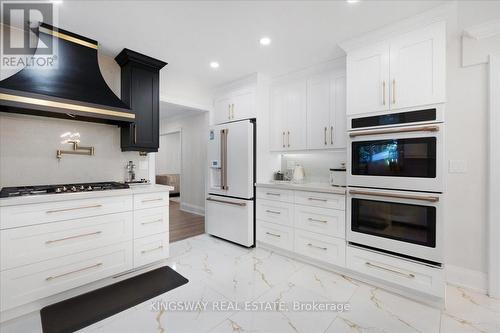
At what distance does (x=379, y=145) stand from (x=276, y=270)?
1.75m

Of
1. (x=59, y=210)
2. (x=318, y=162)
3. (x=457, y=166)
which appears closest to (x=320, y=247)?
(x=318, y=162)

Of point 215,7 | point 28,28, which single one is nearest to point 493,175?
point 215,7

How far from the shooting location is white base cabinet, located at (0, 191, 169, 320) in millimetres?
1718

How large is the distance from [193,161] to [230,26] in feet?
12.2

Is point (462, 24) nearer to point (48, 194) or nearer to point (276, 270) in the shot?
point (276, 270)

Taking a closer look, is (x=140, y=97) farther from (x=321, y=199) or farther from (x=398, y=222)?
(x=398, y=222)

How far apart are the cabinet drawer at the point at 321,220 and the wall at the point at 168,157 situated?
6.18 m

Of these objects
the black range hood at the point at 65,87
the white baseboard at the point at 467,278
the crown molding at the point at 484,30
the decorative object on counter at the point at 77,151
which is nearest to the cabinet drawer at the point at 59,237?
the decorative object on counter at the point at 77,151

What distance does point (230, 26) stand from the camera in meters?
2.12

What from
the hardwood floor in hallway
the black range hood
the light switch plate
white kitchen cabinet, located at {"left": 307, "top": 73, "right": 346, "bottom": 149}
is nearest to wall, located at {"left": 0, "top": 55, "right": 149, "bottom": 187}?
the black range hood

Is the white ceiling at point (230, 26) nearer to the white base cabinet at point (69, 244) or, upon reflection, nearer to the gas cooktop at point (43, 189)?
the gas cooktop at point (43, 189)

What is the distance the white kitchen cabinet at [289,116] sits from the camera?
3.06m

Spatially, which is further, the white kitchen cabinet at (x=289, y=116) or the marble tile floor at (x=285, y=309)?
the white kitchen cabinet at (x=289, y=116)

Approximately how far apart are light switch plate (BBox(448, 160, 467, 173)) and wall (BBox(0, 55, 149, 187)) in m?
3.59
